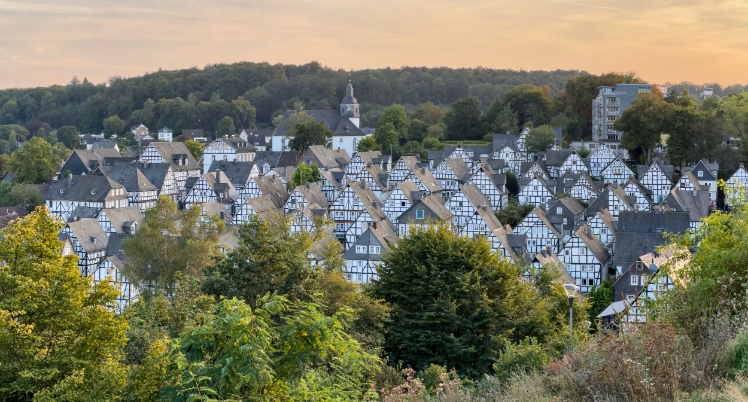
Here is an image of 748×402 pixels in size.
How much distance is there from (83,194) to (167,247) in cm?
2997

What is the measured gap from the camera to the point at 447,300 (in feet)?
67.3

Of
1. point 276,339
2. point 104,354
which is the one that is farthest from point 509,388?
point 104,354

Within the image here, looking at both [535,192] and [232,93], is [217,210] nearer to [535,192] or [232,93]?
[535,192]

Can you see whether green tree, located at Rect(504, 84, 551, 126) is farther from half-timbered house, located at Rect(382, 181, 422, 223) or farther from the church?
half-timbered house, located at Rect(382, 181, 422, 223)

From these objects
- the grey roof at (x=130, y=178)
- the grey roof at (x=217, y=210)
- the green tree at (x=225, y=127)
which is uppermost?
the green tree at (x=225, y=127)

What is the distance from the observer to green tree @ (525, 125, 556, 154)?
2872 inches

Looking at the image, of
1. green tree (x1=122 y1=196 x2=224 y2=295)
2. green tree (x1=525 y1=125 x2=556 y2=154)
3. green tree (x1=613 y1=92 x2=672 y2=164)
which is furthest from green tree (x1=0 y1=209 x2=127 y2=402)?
green tree (x1=525 y1=125 x2=556 y2=154)

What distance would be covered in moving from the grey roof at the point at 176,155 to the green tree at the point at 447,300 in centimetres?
5675

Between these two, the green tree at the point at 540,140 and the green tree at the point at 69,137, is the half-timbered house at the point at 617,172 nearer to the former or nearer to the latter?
the green tree at the point at 540,140

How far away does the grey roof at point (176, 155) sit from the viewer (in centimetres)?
7694

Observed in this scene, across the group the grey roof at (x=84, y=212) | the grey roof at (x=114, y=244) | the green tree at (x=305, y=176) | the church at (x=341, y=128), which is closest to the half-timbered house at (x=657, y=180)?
the green tree at (x=305, y=176)

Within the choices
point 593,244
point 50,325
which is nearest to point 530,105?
point 593,244

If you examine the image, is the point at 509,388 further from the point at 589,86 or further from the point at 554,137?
Answer: the point at 589,86

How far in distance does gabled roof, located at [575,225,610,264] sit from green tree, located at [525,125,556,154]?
101 ft
